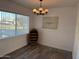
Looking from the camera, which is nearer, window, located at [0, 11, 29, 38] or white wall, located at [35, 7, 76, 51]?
window, located at [0, 11, 29, 38]

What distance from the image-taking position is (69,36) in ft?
15.0

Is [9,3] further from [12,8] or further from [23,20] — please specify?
[23,20]

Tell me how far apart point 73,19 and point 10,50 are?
3.67 metres

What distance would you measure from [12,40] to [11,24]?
Answer: 2.64ft

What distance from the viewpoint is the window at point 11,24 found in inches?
140

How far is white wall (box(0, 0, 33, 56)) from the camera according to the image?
3462mm

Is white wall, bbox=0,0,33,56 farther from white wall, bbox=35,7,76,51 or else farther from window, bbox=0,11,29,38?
white wall, bbox=35,7,76,51

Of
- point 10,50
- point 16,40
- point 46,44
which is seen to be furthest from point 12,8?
point 46,44

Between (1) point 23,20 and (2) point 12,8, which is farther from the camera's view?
(1) point 23,20

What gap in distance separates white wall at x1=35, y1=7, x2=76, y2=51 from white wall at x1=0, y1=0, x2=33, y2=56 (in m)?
1.51

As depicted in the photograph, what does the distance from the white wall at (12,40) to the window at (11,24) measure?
0.23 m

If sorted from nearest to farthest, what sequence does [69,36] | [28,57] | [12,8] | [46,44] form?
[28,57] < [12,8] < [69,36] < [46,44]

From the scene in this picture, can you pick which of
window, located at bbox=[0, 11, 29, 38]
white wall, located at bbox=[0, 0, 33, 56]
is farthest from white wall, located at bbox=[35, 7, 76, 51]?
white wall, located at bbox=[0, 0, 33, 56]

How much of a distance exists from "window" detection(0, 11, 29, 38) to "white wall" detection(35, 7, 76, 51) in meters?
1.39
